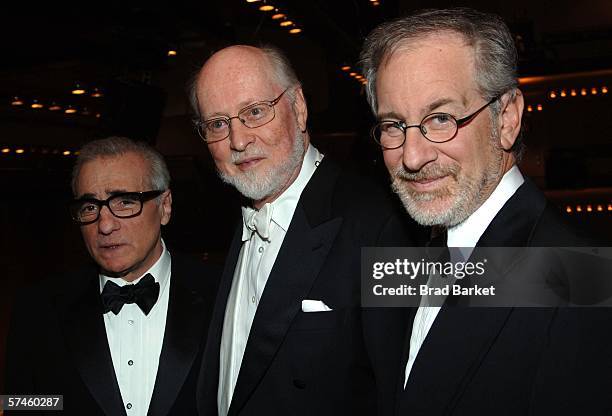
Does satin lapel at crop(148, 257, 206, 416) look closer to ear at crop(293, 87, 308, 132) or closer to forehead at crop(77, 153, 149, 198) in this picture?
forehead at crop(77, 153, 149, 198)

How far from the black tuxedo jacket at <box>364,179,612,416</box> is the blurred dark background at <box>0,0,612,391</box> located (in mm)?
851

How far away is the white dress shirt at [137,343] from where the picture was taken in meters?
2.08

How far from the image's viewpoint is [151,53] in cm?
648

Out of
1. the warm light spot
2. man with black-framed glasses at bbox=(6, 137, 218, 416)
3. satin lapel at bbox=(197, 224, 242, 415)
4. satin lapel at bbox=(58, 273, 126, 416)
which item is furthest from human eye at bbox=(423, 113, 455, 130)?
the warm light spot

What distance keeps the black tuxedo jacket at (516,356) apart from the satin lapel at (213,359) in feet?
2.31

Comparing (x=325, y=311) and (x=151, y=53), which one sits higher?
(x=151, y=53)

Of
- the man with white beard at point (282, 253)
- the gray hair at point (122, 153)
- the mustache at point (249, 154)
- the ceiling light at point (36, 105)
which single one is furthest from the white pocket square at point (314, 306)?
the ceiling light at point (36, 105)

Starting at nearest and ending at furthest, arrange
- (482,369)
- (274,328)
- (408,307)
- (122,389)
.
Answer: (482,369) < (408,307) < (274,328) < (122,389)

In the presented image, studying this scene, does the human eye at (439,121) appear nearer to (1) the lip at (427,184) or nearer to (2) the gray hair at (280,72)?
(1) the lip at (427,184)

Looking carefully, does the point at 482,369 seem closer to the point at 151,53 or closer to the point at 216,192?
the point at 151,53

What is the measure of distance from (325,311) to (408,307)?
0.84 ft

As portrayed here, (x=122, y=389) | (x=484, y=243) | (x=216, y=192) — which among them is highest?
(x=216, y=192)

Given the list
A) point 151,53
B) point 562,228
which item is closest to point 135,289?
point 562,228
